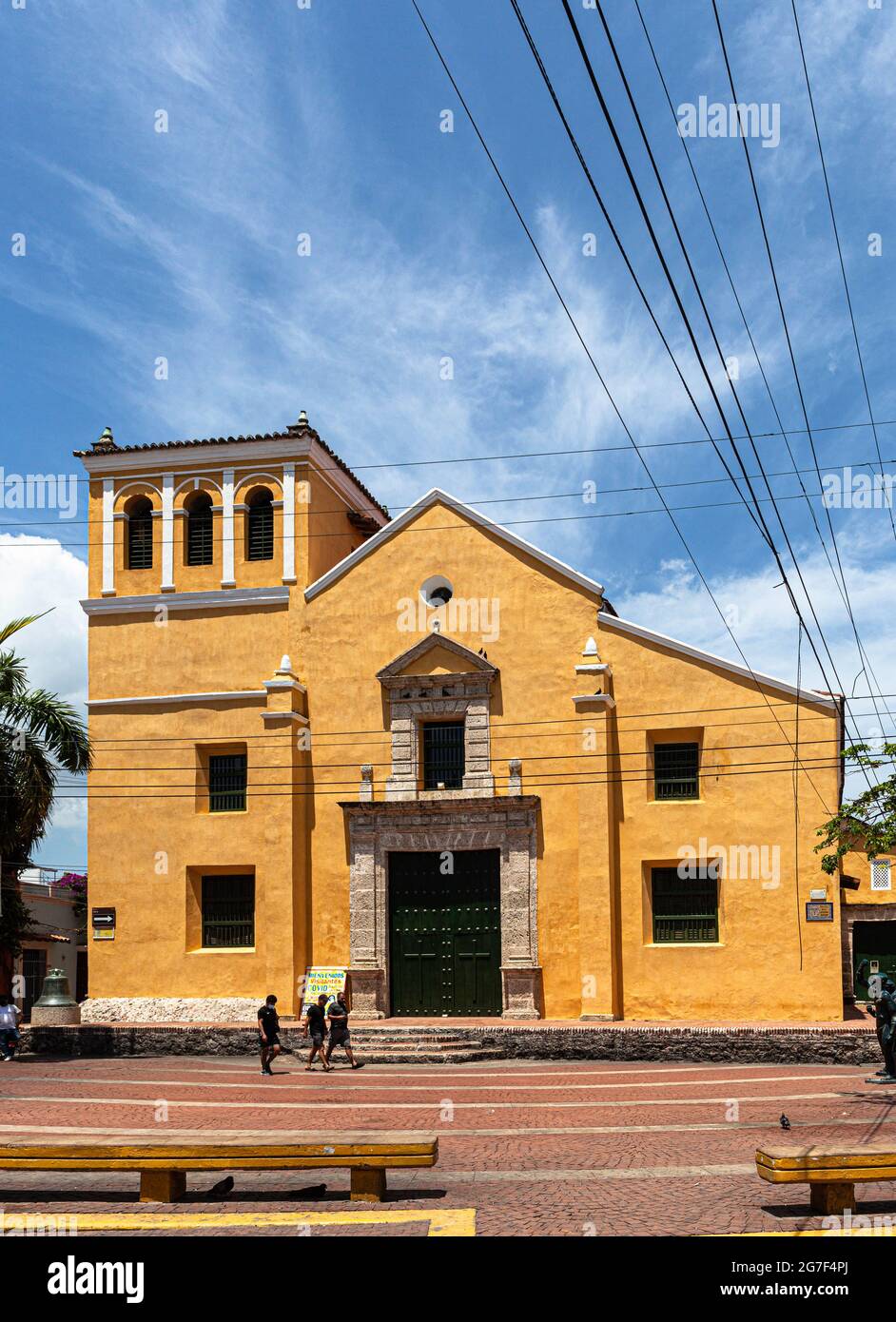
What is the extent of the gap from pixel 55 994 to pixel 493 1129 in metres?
13.6

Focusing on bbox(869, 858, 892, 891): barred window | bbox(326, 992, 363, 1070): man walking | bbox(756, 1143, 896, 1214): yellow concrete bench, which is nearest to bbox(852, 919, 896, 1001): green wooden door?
bbox(869, 858, 892, 891): barred window

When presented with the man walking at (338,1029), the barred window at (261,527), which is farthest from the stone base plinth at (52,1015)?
the barred window at (261,527)

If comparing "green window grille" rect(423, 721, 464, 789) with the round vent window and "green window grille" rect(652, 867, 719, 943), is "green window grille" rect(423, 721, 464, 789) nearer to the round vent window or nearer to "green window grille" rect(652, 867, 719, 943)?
the round vent window

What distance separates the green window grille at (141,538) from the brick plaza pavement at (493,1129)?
10434 millimetres

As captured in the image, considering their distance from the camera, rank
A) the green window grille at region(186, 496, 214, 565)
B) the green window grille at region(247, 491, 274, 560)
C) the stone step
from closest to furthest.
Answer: the stone step
the green window grille at region(247, 491, 274, 560)
the green window grille at region(186, 496, 214, 565)

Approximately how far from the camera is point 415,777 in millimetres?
26328

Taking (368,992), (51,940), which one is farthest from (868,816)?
(51,940)

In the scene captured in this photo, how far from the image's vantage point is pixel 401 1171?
468 inches

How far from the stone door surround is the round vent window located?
13.3 ft

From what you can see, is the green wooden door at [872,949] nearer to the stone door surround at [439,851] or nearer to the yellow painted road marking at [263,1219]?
the stone door surround at [439,851]

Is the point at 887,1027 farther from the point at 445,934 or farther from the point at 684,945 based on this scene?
the point at 445,934

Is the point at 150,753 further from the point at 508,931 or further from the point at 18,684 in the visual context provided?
the point at 508,931

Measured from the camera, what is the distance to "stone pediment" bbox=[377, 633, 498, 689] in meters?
26.4
